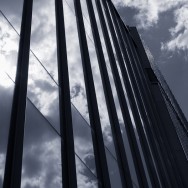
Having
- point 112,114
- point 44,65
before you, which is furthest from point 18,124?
point 112,114

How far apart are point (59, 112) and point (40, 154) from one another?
158 cm

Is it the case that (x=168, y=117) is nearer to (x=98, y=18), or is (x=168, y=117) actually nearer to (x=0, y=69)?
(x=98, y=18)

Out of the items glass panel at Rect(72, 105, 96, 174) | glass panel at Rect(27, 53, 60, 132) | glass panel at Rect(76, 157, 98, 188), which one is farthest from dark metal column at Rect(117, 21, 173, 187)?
glass panel at Rect(27, 53, 60, 132)

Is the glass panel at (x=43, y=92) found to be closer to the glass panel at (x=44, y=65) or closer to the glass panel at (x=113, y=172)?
the glass panel at (x=44, y=65)

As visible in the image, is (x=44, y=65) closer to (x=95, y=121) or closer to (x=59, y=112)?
(x=59, y=112)

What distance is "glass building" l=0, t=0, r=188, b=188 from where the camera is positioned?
6250mm

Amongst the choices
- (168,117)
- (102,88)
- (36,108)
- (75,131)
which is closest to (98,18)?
(102,88)

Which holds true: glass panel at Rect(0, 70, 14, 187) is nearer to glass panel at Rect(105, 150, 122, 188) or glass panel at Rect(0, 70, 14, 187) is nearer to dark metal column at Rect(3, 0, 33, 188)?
dark metal column at Rect(3, 0, 33, 188)

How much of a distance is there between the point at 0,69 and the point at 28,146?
1.61 meters

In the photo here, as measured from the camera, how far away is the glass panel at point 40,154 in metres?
6.30

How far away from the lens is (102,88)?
42.5 ft

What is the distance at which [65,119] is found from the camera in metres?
8.09

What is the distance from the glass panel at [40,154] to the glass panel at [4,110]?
73cm

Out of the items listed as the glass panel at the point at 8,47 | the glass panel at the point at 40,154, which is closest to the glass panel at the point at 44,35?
the glass panel at the point at 8,47
